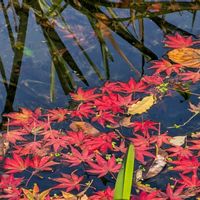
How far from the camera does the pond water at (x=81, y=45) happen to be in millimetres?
1980

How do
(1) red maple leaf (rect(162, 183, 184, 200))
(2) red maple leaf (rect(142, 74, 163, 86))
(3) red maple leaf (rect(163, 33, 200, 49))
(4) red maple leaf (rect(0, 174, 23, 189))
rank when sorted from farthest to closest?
(3) red maple leaf (rect(163, 33, 200, 49)), (2) red maple leaf (rect(142, 74, 163, 86)), (4) red maple leaf (rect(0, 174, 23, 189)), (1) red maple leaf (rect(162, 183, 184, 200))

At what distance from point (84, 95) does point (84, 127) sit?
22 centimetres

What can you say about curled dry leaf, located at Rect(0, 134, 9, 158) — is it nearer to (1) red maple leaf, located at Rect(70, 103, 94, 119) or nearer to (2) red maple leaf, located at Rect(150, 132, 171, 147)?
(1) red maple leaf, located at Rect(70, 103, 94, 119)

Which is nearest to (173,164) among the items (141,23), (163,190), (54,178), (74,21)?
(163,190)

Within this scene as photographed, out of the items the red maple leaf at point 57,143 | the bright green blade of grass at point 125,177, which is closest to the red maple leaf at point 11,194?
the red maple leaf at point 57,143

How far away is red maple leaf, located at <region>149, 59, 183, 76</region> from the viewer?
2.02m

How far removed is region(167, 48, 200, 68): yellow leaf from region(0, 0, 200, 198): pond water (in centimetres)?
9

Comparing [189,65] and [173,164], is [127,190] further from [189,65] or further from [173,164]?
[189,65]

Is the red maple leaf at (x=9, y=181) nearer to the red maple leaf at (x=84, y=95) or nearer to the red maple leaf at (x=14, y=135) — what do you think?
the red maple leaf at (x=14, y=135)

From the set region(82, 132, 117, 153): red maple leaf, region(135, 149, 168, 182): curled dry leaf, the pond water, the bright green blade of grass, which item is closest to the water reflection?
the pond water

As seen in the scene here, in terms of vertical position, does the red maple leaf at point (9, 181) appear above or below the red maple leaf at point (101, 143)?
below

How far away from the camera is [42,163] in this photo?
1599 millimetres

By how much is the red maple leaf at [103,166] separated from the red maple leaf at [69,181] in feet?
0.18

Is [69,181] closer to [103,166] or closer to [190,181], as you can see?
[103,166]
